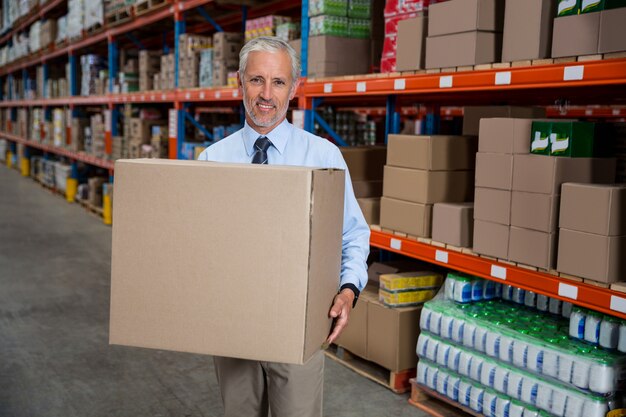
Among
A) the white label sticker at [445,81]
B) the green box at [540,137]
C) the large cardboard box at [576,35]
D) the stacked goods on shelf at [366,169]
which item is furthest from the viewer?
the stacked goods on shelf at [366,169]

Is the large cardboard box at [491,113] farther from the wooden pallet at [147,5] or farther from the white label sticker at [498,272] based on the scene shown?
the wooden pallet at [147,5]

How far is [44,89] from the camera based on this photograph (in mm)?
13664

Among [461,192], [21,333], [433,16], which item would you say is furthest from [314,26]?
[21,333]

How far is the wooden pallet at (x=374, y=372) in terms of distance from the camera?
3.65 meters

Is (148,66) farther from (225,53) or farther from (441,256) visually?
(441,256)

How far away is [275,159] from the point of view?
6.50ft

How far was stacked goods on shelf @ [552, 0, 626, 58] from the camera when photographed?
2.47 metres

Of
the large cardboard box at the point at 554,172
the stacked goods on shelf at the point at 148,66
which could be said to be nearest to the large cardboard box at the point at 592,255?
the large cardboard box at the point at 554,172

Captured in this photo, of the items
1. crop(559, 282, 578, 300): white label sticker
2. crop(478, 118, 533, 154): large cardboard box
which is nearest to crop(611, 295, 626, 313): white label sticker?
crop(559, 282, 578, 300): white label sticker

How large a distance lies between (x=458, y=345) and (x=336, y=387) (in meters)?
0.82

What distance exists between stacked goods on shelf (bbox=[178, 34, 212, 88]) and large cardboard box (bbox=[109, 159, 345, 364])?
516 cm

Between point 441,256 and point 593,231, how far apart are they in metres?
0.97

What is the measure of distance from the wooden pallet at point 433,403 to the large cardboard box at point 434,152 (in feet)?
4.01

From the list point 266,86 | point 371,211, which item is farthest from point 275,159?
point 371,211
